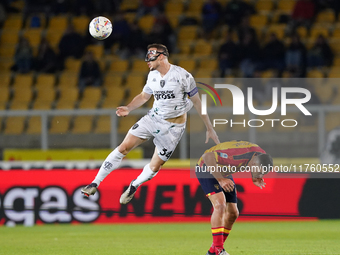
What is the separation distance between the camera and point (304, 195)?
13188mm

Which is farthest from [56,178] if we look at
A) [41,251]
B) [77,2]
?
[77,2]

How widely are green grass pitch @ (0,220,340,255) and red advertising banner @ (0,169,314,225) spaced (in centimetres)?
23

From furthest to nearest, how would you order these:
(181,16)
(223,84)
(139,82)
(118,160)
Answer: (181,16) < (139,82) < (223,84) < (118,160)

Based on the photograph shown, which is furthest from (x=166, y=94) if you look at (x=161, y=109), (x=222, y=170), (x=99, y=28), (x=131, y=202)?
(x=131, y=202)

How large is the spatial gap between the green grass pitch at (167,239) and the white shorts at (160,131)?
1.55m

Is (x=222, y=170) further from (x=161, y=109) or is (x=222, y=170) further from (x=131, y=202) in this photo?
(x=131, y=202)

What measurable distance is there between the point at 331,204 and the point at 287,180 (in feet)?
3.25

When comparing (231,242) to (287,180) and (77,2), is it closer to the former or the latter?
(287,180)

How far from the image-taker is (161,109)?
30.7 feet

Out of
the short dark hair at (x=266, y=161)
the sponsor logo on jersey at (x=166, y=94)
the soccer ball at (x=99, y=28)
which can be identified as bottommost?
the short dark hair at (x=266, y=161)

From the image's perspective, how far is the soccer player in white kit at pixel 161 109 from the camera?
920 cm

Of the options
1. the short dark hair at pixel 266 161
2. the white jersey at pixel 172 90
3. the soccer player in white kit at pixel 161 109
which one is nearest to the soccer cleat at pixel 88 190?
the soccer player in white kit at pixel 161 109

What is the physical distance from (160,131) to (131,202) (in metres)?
4.09

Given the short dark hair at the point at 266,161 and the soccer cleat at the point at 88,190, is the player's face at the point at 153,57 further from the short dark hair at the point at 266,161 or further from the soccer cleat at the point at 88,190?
the short dark hair at the point at 266,161
